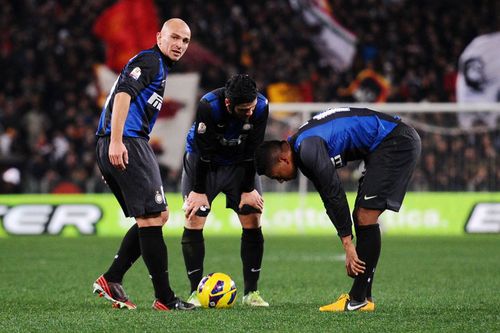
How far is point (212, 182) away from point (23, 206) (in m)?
11.3

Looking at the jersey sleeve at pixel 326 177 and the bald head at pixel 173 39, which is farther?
the bald head at pixel 173 39

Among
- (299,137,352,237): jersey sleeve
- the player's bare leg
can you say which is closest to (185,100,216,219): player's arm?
the player's bare leg

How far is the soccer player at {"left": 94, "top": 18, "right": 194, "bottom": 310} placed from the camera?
6.94 metres

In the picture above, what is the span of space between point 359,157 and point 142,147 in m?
1.59

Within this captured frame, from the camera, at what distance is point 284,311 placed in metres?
7.25

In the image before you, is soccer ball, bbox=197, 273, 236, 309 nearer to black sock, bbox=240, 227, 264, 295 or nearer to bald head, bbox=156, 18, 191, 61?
black sock, bbox=240, 227, 264, 295

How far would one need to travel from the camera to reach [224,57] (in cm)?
2281

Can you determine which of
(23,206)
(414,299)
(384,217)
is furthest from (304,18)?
(414,299)

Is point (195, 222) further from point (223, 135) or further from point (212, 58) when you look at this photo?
point (212, 58)

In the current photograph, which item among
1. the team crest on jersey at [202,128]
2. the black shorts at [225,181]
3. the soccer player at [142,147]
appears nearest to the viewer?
the soccer player at [142,147]

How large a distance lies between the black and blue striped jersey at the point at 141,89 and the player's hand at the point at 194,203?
856 mm

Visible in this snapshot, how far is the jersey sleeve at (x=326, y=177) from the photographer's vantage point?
22.4 ft

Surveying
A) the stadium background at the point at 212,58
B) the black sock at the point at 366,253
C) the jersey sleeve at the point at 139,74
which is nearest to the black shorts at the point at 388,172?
the black sock at the point at 366,253

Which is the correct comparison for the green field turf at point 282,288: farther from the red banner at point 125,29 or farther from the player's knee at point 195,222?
the red banner at point 125,29
